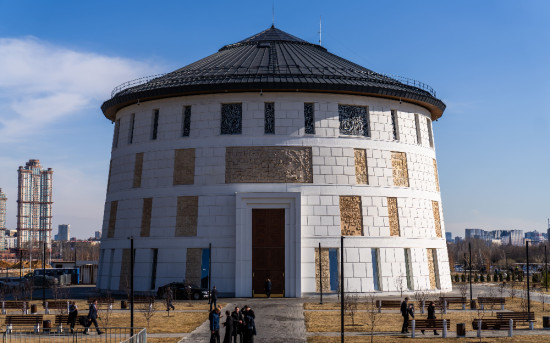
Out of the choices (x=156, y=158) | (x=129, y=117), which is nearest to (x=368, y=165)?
(x=156, y=158)

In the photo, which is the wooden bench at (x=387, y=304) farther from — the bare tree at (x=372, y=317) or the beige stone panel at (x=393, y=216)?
the beige stone panel at (x=393, y=216)

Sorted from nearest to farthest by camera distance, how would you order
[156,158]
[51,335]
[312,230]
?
[51,335] < [312,230] < [156,158]

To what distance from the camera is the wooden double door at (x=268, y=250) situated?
44938 mm

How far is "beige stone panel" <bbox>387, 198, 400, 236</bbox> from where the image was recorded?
157 ft

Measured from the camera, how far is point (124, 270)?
161 feet

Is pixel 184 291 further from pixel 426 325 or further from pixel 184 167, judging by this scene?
pixel 426 325

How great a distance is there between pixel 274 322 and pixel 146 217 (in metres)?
19.7

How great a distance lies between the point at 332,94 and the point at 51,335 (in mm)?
26906

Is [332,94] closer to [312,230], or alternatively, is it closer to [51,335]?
[312,230]

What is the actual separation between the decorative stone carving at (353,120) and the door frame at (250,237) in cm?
644

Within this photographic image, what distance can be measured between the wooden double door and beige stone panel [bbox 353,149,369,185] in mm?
5965

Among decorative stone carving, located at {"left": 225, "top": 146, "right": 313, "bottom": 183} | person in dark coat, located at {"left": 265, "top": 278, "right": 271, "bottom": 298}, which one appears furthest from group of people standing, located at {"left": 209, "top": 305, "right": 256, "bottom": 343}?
decorative stone carving, located at {"left": 225, "top": 146, "right": 313, "bottom": 183}

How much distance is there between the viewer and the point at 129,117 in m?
53.2

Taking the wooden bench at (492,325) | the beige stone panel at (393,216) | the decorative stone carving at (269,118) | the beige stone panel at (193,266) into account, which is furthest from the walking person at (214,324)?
the beige stone panel at (393,216)
